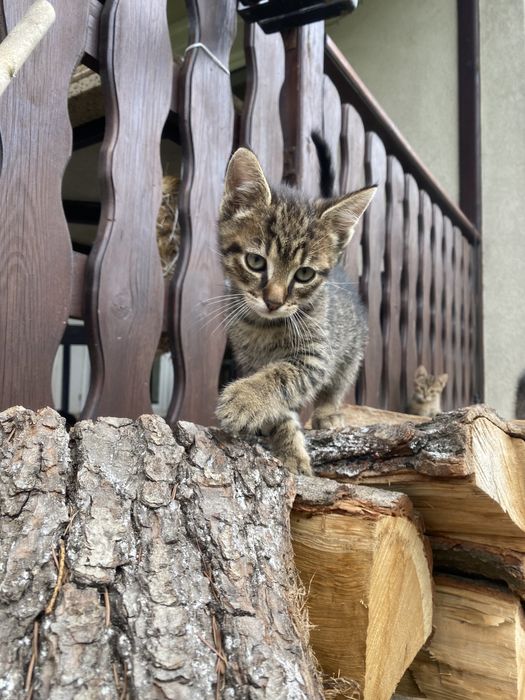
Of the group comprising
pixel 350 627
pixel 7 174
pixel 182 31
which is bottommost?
pixel 350 627

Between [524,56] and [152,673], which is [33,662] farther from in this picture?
[524,56]

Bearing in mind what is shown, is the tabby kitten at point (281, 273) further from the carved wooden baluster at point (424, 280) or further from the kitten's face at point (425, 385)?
the carved wooden baluster at point (424, 280)

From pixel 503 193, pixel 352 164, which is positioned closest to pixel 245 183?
pixel 352 164

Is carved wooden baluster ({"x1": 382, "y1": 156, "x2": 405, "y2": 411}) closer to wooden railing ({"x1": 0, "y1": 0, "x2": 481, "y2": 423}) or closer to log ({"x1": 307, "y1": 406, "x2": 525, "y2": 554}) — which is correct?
wooden railing ({"x1": 0, "y1": 0, "x2": 481, "y2": 423})

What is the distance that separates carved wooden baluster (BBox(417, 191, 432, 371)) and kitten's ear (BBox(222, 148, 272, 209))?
183 cm

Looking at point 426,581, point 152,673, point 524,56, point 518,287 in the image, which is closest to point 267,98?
point 426,581

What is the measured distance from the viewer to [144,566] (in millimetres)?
649

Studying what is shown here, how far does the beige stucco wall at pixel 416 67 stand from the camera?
430 cm

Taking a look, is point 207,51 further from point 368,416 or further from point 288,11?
point 368,416

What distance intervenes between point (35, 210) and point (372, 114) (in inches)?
71.2

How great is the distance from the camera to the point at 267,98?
169 cm

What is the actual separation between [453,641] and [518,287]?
138 inches

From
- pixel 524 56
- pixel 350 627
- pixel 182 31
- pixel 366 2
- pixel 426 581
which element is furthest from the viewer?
pixel 366 2

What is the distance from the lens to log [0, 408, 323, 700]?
0.53 meters
